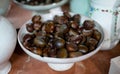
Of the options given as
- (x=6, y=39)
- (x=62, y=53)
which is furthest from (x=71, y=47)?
(x=6, y=39)

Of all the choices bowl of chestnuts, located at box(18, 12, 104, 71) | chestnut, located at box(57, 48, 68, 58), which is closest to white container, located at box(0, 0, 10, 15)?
bowl of chestnuts, located at box(18, 12, 104, 71)

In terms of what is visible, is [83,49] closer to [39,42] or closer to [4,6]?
[39,42]

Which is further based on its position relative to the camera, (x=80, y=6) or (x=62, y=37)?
(x=80, y=6)

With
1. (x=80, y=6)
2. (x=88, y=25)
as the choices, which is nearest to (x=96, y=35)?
(x=88, y=25)

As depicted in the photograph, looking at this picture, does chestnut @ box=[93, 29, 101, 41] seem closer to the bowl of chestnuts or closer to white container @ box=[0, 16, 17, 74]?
the bowl of chestnuts

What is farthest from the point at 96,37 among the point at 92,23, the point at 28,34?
the point at 28,34
